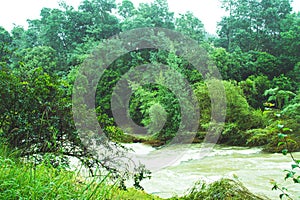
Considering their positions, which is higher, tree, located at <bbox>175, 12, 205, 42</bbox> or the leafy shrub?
tree, located at <bbox>175, 12, 205, 42</bbox>

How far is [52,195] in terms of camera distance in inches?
57.6

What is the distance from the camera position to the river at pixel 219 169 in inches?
167

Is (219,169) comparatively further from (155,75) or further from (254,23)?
(254,23)

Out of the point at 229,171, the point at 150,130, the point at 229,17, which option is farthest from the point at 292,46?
the point at 229,171

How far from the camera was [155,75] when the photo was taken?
12.0m

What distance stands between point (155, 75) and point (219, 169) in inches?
262

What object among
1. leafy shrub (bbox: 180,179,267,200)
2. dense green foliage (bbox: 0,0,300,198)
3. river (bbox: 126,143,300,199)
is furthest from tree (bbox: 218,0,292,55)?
leafy shrub (bbox: 180,179,267,200)

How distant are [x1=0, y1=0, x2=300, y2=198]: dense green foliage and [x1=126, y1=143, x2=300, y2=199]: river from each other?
0.67 m

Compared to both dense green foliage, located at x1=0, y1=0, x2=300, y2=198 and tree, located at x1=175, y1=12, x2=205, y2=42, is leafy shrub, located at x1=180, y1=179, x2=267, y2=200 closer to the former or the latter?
dense green foliage, located at x1=0, y1=0, x2=300, y2=198

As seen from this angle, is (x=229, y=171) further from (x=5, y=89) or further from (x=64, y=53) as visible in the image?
(x=64, y=53)

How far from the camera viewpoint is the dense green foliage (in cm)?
276

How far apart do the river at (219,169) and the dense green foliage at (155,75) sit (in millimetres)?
666

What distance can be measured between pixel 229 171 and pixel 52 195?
4554mm

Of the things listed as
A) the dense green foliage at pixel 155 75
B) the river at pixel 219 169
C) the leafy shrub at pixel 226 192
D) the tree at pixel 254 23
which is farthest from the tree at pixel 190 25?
the leafy shrub at pixel 226 192
